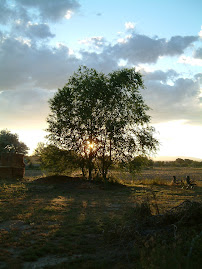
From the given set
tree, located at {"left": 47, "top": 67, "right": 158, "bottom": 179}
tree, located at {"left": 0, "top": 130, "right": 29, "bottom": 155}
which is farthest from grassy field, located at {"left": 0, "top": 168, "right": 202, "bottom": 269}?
tree, located at {"left": 0, "top": 130, "right": 29, "bottom": 155}

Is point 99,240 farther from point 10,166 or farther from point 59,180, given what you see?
point 10,166

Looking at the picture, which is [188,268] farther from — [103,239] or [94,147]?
[94,147]

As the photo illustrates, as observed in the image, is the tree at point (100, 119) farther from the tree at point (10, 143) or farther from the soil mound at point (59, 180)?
the tree at point (10, 143)

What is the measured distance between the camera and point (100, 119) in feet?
71.8

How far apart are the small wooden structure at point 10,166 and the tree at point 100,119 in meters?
5.62

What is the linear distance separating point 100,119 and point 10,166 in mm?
10188

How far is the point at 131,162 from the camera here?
2247cm

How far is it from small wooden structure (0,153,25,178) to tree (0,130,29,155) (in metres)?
32.0

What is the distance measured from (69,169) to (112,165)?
12.0 ft

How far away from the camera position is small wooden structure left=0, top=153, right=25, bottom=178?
25.7 meters

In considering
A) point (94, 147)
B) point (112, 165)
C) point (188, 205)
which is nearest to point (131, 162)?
point (112, 165)

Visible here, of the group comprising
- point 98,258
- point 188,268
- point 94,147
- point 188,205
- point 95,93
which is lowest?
point 98,258

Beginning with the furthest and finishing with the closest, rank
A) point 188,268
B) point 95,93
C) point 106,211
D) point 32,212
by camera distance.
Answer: point 95,93 → point 106,211 → point 32,212 → point 188,268

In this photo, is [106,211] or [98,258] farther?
[106,211]
